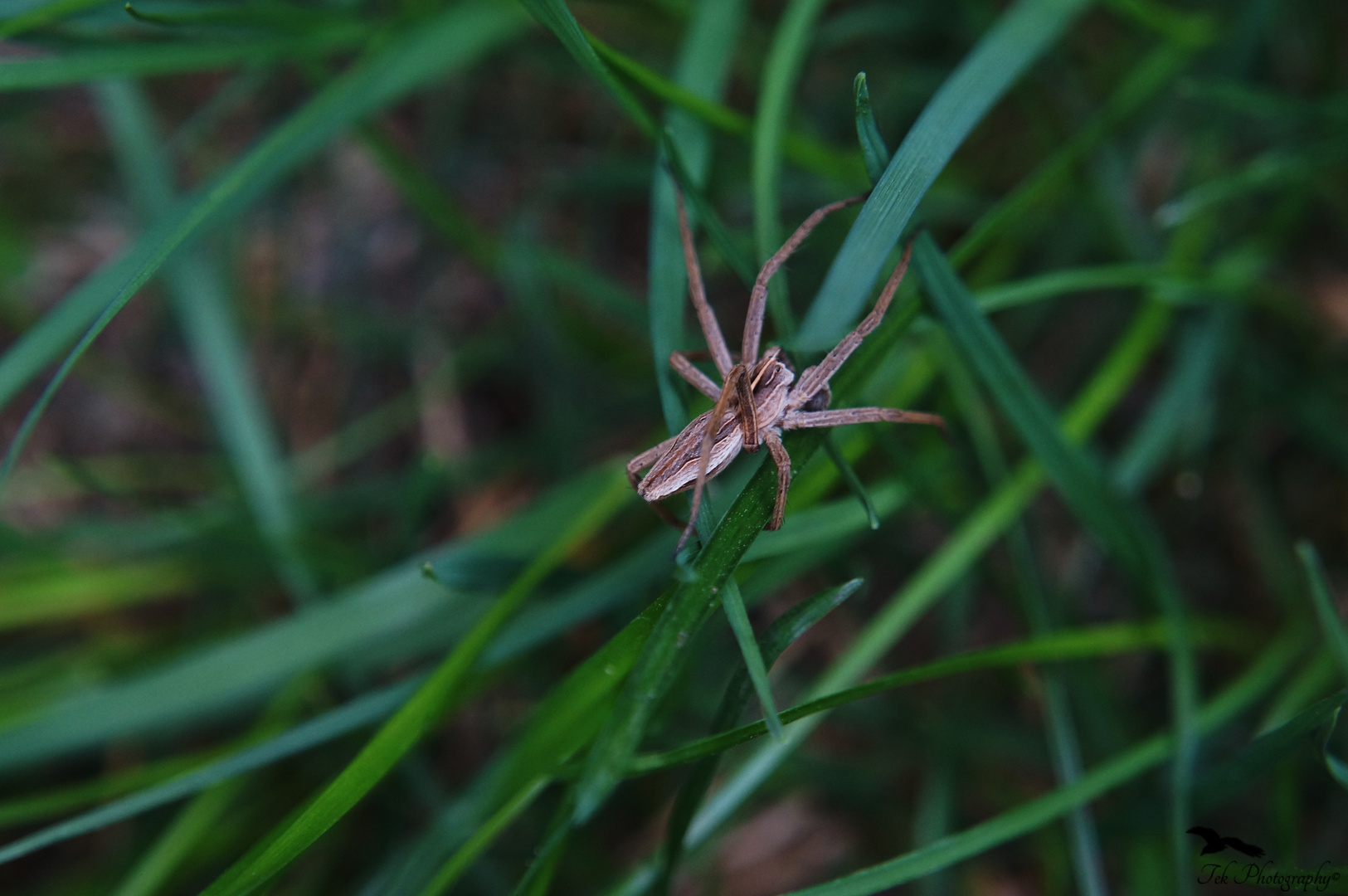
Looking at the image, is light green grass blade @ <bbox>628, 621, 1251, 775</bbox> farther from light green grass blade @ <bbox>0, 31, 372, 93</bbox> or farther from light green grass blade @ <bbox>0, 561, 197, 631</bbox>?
light green grass blade @ <bbox>0, 561, 197, 631</bbox>

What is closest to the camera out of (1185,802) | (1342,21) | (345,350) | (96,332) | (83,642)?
(96,332)

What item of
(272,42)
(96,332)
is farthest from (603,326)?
(96,332)

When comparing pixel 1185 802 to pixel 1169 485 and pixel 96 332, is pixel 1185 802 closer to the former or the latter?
pixel 1169 485

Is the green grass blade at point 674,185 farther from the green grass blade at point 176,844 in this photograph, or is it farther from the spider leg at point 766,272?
the green grass blade at point 176,844

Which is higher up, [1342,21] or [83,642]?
[83,642]

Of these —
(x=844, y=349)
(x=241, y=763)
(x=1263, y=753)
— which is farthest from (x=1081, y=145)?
(x=241, y=763)

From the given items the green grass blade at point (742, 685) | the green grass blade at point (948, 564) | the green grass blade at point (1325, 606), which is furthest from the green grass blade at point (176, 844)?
the green grass blade at point (1325, 606)

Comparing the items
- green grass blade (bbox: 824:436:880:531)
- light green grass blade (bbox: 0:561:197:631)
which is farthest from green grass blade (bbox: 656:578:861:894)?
light green grass blade (bbox: 0:561:197:631)

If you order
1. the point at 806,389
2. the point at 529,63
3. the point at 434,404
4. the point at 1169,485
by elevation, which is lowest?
the point at 1169,485

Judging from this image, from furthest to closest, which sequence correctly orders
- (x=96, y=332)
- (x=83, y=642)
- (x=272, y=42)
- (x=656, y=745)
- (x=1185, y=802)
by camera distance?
(x=83, y=642) → (x=272, y=42) → (x=1185, y=802) → (x=656, y=745) → (x=96, y=332)
